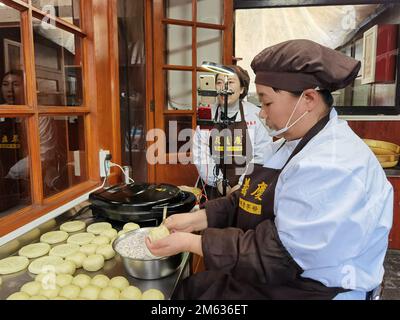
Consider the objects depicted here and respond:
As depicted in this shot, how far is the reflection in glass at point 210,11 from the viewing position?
267cm

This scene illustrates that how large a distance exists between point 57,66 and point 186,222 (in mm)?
991

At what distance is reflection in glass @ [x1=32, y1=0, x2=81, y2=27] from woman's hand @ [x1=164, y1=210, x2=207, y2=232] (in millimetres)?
1017

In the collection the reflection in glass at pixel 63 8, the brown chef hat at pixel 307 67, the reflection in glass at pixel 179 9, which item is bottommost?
the brown chef hat at pixel 307 67

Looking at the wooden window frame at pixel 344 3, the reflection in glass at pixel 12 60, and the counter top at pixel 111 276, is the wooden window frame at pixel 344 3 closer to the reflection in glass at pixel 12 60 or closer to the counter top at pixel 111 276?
the reflection in glass at pixel 12 60

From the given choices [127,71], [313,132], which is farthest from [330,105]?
[127,71]

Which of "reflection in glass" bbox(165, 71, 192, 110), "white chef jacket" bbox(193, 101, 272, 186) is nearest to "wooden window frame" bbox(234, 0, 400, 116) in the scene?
"reflection in glass" bbox(165, 71, 192, 110)

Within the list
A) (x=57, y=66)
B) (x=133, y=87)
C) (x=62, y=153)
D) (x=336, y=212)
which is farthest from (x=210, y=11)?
(x=336, y=212)

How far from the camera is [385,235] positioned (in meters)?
0.90

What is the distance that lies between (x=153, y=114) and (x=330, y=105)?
171cm

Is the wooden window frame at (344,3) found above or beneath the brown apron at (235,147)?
above

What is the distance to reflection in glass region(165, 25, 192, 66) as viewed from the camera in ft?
8.57

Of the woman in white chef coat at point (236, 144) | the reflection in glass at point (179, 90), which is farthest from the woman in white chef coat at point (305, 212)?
the reflection in glass at point (179, 90)

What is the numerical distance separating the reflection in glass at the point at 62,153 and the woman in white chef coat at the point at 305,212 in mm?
810

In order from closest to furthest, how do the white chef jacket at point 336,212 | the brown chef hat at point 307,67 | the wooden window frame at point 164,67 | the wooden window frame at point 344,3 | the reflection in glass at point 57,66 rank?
the white chef jacket at point 336,212 < the brown chef hat at point 307,67 < the reflection in glass at point 57,66 < the wooden window frame at point 164,67 < the wooden window frame at point 344,3
